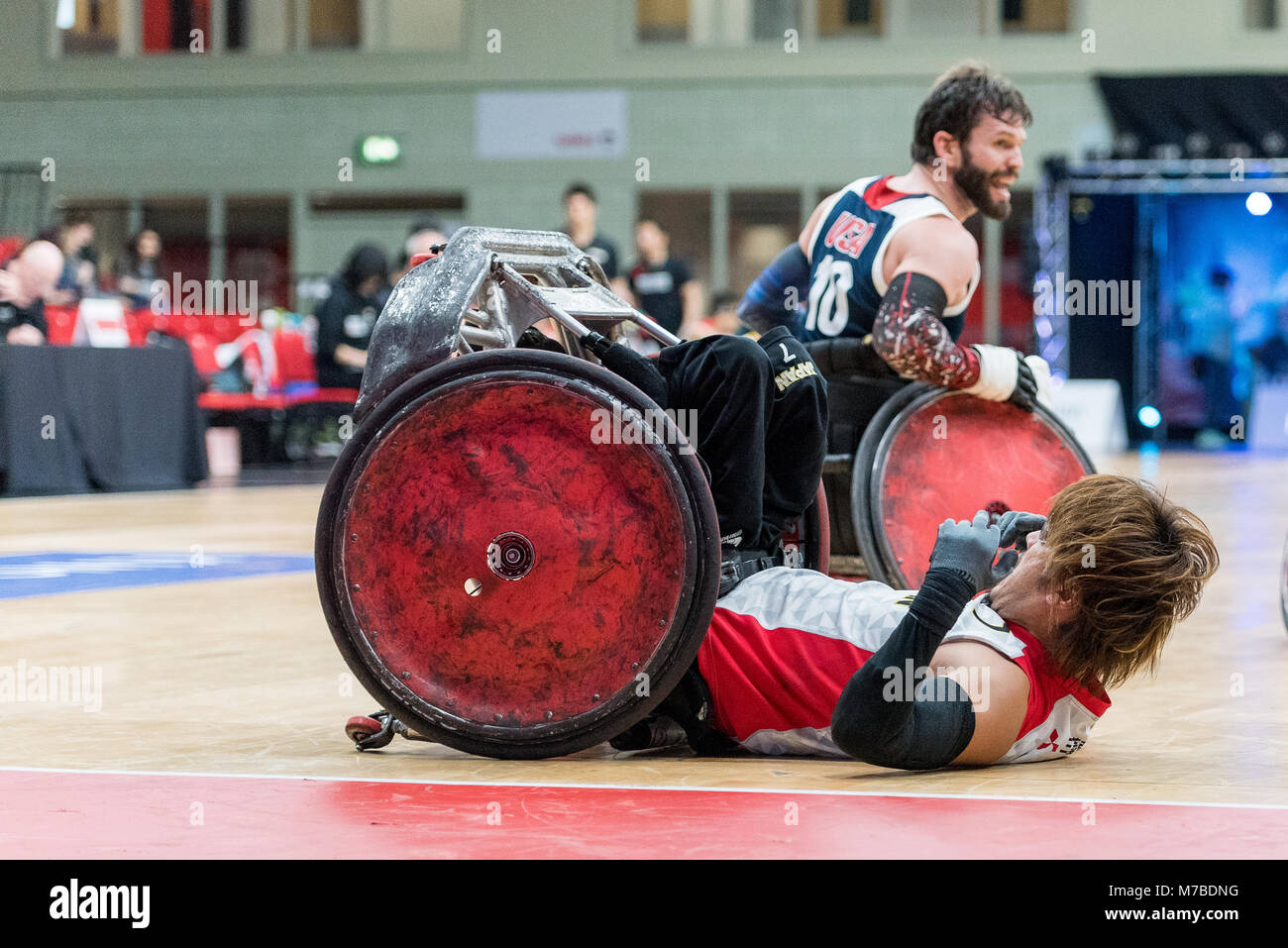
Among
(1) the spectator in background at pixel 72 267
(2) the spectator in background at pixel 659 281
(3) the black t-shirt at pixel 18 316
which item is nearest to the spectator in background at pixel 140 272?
(1) the spectator in background at pixel 72 267

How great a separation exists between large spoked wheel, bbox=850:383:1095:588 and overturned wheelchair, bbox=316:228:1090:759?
1843mm

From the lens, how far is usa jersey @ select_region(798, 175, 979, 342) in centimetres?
531

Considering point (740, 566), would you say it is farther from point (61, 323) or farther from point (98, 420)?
point (61, 323)

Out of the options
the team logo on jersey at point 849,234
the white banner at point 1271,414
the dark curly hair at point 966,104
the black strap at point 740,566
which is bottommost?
the white banner at point 1271,414

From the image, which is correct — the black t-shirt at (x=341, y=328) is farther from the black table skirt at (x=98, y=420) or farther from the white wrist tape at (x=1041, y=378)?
the white wrist tape at (x=1041, y=378)

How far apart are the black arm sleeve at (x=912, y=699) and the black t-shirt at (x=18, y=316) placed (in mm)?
11098

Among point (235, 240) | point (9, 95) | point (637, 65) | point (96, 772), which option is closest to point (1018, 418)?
point (96, 772)

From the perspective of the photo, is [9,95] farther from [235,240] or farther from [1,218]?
[1,218]

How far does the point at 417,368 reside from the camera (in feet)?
11.5

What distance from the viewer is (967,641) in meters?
3.30

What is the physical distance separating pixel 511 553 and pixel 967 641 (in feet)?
3.01

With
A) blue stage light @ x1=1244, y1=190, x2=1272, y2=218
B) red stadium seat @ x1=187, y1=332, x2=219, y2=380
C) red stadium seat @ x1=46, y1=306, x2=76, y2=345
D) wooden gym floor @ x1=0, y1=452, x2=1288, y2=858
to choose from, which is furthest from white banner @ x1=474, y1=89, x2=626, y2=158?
wooden gym floor @ x1=0, y1=452, x2=1288, y2=858

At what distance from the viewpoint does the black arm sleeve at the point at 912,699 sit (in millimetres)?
3088

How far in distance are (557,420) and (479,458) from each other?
173 mm
